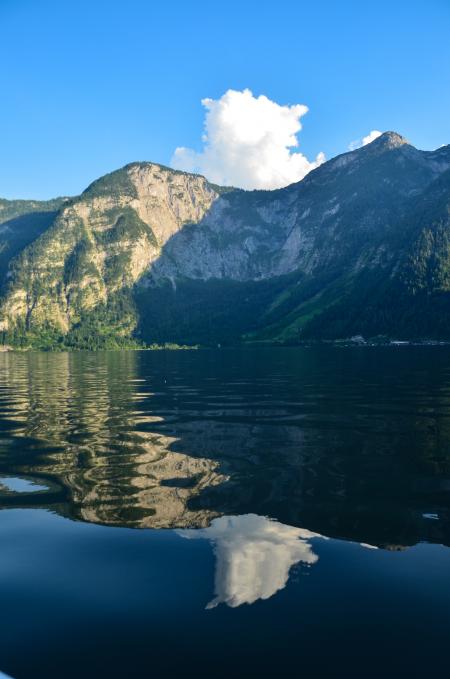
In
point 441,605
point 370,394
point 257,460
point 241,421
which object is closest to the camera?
point 441,605

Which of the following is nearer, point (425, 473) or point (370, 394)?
point (425, 473)

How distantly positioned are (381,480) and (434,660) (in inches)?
566

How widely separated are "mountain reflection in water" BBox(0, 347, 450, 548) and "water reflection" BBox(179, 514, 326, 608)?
11cm

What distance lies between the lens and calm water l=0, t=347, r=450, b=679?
1120 cm

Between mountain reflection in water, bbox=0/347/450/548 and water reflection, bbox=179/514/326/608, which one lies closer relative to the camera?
water reflection, bbox=179/514/326/608

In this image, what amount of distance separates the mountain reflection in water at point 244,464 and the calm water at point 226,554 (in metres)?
0.13

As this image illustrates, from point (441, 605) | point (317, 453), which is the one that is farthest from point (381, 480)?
point (441, 605)

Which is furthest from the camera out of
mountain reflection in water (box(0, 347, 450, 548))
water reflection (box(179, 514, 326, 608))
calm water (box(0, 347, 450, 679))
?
mountain reflection in water (box(0, 347, 450, 548))

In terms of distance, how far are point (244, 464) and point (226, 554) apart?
12.3m

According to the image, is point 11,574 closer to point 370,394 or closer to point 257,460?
point 257,460

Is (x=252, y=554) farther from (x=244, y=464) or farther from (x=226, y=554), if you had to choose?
(x=244, y=464)

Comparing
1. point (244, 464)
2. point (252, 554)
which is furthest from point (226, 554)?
point (244, 464)

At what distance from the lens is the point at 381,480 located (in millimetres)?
24766

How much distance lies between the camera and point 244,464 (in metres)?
28.7
